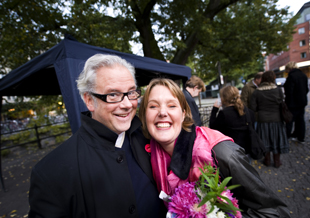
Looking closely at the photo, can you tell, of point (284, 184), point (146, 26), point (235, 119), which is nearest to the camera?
point (235, 119)

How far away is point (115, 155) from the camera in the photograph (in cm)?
126

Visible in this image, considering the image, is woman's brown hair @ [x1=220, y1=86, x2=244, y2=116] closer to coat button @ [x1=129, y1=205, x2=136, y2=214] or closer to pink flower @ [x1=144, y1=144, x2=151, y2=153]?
pink flower @ [x1=144, y1=144, x2=151, y2=153]

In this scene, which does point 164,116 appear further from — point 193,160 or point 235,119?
point 235,119

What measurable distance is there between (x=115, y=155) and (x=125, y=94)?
50 cm

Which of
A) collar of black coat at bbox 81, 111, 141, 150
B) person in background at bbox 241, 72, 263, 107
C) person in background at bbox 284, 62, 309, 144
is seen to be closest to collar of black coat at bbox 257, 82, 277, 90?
person in background at bbox 241, 72, 263, 107

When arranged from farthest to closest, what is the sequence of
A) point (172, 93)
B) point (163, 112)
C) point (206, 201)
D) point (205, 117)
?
1. point (205, 117)
2. point (172, 93)
3. point (163, 112)
4. point (206, 201)

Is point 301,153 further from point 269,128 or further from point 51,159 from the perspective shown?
point 51,159

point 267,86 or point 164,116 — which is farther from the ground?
point 267,86

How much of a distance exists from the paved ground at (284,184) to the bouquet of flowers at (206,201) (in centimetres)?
254

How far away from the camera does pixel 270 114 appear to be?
3.78 m

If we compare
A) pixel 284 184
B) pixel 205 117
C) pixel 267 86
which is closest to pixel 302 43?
pixel 205 117

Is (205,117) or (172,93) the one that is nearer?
(172,93)

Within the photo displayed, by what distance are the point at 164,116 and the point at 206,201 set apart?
2.25 feet

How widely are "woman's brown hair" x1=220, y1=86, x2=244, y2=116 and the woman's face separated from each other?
1.84 m
